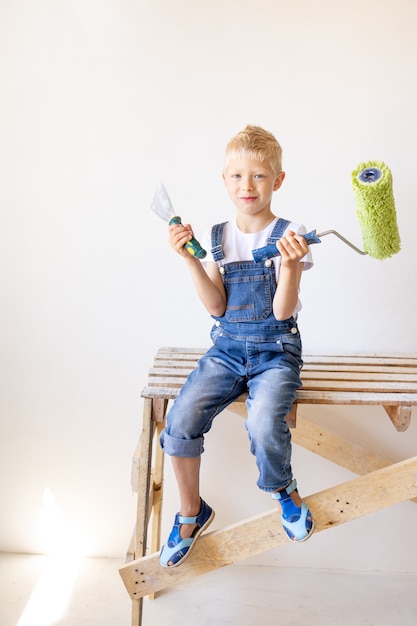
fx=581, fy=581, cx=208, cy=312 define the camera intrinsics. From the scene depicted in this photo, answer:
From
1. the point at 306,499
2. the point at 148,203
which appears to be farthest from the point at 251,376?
the point at 148,203

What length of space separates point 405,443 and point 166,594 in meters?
0.88

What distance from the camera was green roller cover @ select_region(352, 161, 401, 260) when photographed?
1248 millimetres

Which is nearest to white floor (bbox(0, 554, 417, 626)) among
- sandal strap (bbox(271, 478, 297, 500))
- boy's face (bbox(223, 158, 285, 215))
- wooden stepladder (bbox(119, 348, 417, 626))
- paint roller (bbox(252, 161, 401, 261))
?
wooden stepladder (bbox(119, 348, 417, 626))

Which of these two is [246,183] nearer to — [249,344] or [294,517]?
[249,344]

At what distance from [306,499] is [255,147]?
0.80m

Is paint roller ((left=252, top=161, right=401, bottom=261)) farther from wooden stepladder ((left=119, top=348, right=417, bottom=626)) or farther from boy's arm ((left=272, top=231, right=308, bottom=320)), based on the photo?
wooden stepladder ((left=119, top=348, right=417, bottom=626))

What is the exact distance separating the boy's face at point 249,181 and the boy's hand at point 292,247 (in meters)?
0.15

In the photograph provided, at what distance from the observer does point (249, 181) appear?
134cm

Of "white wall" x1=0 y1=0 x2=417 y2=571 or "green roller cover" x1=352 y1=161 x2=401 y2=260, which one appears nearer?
"green roller cover" x1=352 y1=161 x2=401 y2=260

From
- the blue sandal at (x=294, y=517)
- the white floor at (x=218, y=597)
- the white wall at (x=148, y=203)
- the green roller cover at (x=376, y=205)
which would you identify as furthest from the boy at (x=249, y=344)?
the white floor at (x=218, y=597)

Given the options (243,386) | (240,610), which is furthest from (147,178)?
(240,610)

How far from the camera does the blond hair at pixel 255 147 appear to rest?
132cm

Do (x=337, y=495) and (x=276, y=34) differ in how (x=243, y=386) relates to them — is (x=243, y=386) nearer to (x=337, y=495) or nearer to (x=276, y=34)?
(x=337, y=495)

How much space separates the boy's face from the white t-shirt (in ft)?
0.25
